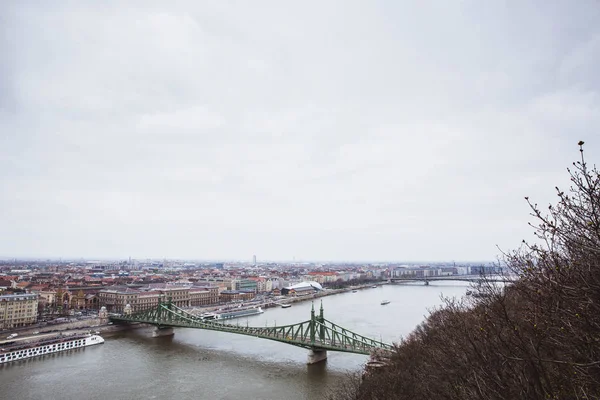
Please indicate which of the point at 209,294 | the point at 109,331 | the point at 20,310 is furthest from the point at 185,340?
the point at 209,294

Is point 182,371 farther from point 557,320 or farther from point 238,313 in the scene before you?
point 238,313

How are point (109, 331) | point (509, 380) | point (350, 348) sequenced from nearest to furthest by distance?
point (509, 380) < point (350, 348) < point (109, 331)

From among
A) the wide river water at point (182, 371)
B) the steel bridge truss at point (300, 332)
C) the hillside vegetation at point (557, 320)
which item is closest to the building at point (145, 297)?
the steel bridge truss at point (300, 332)

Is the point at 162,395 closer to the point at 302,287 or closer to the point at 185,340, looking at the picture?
the point at 185,340

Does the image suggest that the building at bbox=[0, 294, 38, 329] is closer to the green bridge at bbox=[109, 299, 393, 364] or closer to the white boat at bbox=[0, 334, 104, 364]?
the green bridge at bbox=[109, 299, 393, 364]

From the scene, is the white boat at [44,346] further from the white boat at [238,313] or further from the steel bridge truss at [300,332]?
the white boat at [238,313]

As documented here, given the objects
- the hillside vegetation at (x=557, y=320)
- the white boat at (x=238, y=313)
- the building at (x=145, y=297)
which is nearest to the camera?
the hillside vegetation at (x=557, y=320)
